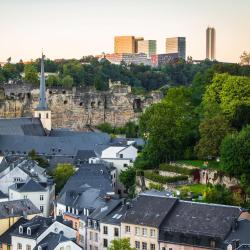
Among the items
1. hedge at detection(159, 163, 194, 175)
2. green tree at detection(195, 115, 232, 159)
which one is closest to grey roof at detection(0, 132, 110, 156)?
hedge at detection(159, 163, 194, 175)

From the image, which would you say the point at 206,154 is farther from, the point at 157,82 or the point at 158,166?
the point at 157,82

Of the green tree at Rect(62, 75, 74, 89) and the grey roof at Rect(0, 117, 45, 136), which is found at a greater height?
the green tree at Rect(62, 75, 74, 89)

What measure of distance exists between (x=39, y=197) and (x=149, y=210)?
19103 mm

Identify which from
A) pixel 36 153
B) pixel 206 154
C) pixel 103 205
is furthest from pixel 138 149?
pixel 103 205

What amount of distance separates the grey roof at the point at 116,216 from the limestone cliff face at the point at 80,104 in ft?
213

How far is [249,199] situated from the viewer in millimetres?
55719

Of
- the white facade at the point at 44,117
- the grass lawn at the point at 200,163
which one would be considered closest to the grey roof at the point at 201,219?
the grass lawn at the point at 200,163

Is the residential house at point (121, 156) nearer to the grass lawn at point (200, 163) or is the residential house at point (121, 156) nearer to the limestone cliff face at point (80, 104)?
the grass lawn at point (200, 163)

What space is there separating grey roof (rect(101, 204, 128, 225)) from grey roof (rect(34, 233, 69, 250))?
367 cm

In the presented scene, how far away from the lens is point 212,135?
213ft

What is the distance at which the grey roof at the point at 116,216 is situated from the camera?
52903mm

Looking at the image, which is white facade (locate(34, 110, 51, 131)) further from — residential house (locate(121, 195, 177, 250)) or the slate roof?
residential house (locate(121, 195, 177, 250))

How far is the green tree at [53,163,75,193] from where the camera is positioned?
7475cm

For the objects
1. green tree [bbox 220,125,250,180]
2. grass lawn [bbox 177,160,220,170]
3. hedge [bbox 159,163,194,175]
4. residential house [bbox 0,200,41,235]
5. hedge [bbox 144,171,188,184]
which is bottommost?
residential house [bbox 0,200,41,235]
